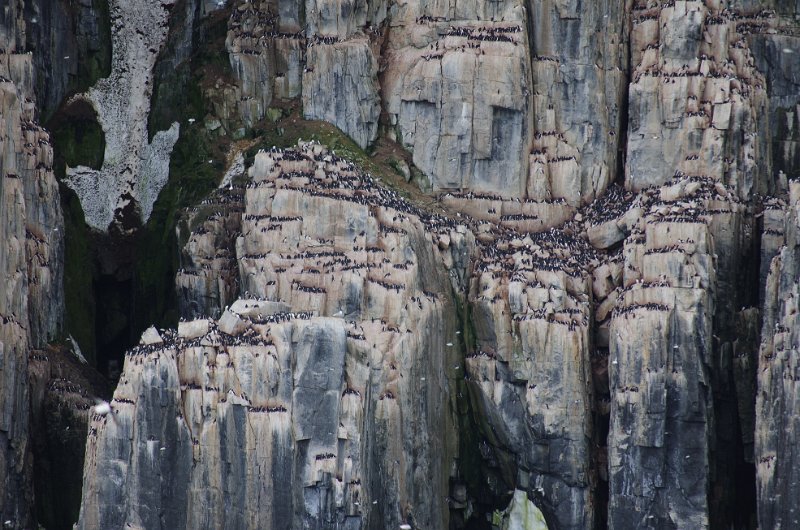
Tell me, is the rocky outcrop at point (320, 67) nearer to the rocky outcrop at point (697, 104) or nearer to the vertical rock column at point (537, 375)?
the vertical rock column at point (537, 375)

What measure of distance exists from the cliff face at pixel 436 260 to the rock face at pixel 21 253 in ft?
0.71

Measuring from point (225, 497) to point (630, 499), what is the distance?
2192cm

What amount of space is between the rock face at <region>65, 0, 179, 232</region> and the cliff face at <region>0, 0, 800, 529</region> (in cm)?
17

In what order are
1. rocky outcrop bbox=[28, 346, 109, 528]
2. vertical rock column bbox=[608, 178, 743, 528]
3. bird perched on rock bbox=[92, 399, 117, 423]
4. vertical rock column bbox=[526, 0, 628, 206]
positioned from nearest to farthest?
bird perched on rock bbox=[92, 399, 117, 423]
vertical rock column bbox=[608, 178, 743, 528]
rocky outcrop bbox=[28, 346, 109, 528]
vertical rock column bbox=[526, 0, 628, 206]

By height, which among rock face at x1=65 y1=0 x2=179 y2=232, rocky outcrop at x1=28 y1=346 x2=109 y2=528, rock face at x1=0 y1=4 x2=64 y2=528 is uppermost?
rock face at x1=65 y1=0 x2=179 y2=232

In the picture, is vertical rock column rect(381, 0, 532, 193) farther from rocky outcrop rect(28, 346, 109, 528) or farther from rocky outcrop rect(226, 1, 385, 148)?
rocky outcrop rect(28, 346, 109, 528)

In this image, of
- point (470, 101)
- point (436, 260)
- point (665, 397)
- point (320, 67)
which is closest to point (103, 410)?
point (436, 260)

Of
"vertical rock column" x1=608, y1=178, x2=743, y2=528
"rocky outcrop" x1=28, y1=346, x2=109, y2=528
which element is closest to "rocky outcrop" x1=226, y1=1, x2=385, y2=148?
"vertical rock column" x1=608, y1=178, x2=743, y2=528

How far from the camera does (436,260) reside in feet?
393

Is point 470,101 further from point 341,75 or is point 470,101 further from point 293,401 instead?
point 293,401

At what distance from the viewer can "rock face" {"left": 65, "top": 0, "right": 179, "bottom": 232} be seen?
134m

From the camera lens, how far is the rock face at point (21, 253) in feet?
374

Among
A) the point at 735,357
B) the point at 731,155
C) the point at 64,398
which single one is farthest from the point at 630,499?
the point at 64,398

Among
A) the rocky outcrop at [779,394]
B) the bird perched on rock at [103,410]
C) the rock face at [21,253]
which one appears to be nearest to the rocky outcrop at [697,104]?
the rocky outcrop at [779,394]
